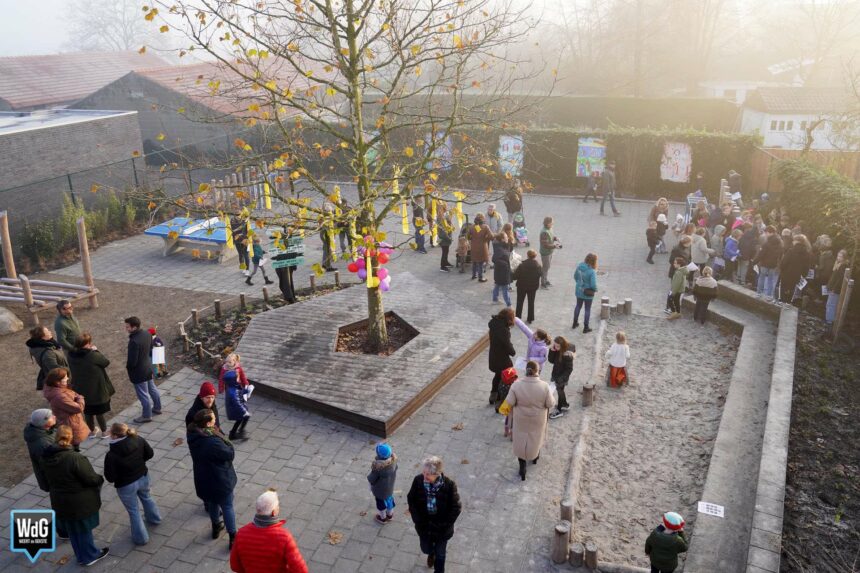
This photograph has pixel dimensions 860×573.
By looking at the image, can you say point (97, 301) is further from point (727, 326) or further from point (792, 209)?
point (792, 209)

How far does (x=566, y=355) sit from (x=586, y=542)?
3.02 meters

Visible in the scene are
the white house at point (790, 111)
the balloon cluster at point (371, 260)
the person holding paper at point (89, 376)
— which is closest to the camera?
the person holding paper at point (89, 376)

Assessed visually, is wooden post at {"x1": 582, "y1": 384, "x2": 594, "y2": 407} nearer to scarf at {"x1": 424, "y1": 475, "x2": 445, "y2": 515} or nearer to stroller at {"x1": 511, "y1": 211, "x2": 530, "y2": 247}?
scarf at {"x1": 424, "y1": 475, "x2": 445, "y2": 515}

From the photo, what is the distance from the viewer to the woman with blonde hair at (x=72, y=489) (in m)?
6.42

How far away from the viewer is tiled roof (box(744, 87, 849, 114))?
34812 mm

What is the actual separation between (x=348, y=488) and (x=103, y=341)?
7.14 meters

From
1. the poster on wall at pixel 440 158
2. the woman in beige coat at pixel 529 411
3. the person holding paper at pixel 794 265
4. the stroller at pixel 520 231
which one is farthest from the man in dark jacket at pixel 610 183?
the woman in beige coat at pixel 529 411

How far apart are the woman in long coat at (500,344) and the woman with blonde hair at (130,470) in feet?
16.2

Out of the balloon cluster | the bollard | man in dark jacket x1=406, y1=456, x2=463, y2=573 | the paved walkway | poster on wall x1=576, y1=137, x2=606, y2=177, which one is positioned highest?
poster on wall x1=576, y1=137, x2=606, y2=177

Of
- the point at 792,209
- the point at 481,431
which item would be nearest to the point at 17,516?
the point at 481,431

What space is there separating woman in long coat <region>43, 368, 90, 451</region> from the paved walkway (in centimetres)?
89

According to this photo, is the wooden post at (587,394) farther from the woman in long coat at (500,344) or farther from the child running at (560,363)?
the woman in long coat at (500,344)

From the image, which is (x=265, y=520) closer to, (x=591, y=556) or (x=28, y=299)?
(x=591, y=556)

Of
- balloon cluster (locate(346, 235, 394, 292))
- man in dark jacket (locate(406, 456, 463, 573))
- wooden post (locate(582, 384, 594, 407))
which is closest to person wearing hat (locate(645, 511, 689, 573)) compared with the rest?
man in dark jacket (locate(406, 456, 463, 573))
